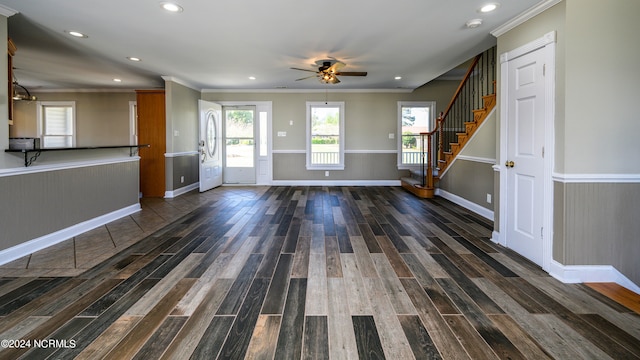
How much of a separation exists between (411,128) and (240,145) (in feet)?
14.4

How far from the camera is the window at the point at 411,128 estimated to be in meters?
8.44

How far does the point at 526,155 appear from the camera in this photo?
10.8ft

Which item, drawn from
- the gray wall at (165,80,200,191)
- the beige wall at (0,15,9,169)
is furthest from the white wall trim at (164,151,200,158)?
the beige wall at (0,15,9,169)

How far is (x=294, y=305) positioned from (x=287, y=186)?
6.24 metres

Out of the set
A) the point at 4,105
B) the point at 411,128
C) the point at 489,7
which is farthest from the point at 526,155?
the point at 411,128

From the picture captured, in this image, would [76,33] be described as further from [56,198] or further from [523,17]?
[523,17]

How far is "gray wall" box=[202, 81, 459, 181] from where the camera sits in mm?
8383

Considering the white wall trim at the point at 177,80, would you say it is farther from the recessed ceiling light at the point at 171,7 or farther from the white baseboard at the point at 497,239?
the white baseboard at the point at 497,239

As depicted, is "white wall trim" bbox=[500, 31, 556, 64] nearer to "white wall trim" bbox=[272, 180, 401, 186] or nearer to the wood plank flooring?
the wood plank flooring

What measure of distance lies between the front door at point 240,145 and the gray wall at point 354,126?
0.37m

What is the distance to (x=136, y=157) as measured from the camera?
5.43m

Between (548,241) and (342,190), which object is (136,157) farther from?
(548,241)

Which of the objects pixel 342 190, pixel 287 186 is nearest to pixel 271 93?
pixel 287 186

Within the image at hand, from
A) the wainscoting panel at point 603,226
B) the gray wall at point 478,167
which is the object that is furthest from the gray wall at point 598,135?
the gray wall at point 478,167
